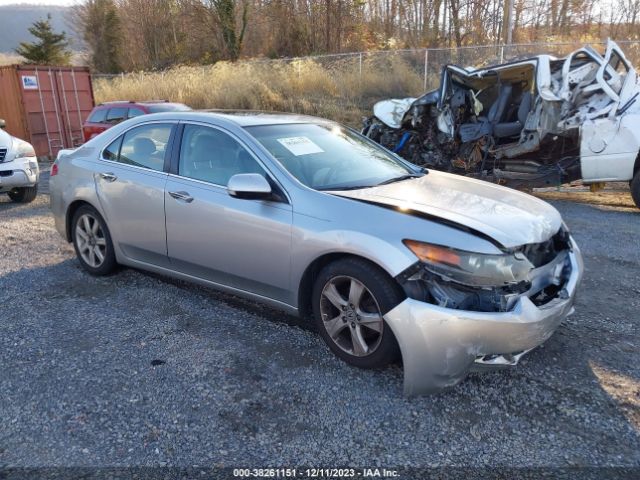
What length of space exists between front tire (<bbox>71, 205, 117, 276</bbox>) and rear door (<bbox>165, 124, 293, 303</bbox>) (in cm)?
94

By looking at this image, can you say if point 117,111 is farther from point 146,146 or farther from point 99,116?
point 146,146

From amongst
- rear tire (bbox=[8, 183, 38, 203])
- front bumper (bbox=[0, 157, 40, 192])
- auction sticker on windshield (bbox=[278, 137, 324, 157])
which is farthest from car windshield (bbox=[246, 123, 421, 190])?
rear tire (bbox=[8, 183, 38, 203])

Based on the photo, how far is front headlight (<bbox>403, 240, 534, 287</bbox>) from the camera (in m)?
2.87

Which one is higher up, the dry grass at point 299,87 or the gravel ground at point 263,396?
the dry grass at point 299,87

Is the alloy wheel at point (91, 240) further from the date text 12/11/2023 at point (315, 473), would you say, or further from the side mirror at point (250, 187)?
the date text 12/11/2023 at point (315, 473)

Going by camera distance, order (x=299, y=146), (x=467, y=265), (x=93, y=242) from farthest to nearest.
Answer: (x=93, y=242) → (x=299, y=146) → (x=467, y=265)

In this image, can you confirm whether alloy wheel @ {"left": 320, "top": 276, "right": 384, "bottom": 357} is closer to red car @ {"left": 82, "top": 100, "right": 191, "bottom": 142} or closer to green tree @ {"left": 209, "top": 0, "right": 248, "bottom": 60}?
red car @ {"left": 82, "top": 100, "right": 191, "bottom": 142}

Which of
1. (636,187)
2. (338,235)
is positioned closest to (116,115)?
(636,187)

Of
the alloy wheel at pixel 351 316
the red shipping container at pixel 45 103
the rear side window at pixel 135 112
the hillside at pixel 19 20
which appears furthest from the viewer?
the hillside at pixel 19 20

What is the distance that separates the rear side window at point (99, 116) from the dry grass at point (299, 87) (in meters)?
5.66

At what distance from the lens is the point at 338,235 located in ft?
10.5

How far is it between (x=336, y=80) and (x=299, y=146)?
50.3ft

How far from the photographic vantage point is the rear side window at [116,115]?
12.3 metres

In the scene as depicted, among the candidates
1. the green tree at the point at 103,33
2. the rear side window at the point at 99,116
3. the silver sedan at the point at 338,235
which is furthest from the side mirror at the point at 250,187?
the green tree at the point at 103,33
